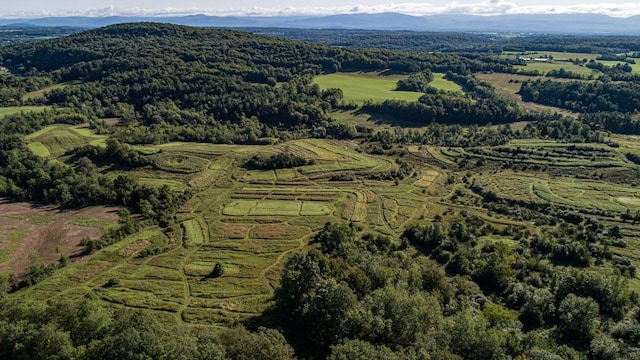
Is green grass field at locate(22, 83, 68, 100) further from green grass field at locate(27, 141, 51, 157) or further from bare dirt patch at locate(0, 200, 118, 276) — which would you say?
bare dirt patch at locate(0, 200, 118, 276)

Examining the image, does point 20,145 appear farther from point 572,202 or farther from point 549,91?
point 549,91

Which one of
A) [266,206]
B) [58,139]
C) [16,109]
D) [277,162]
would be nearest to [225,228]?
Answer: [266,206]

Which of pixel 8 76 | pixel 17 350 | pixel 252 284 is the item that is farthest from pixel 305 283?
pixel 8 76

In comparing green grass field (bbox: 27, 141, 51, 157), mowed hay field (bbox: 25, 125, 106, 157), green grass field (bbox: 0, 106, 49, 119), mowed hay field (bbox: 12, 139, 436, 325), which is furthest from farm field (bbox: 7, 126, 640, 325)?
green grass field (bbox: 0, 106, 49, 119)

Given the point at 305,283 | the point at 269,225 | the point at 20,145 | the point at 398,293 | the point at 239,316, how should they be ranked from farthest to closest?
the point at 20,145 < the point at 269,225 < the point at 239,316 < the point at 305,283 < the point at 398,293

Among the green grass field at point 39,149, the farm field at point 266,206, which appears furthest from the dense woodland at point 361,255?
the green grass field at point 39,149

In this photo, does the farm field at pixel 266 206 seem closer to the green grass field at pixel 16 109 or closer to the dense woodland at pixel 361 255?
the dense woodland at pixel 361 255
